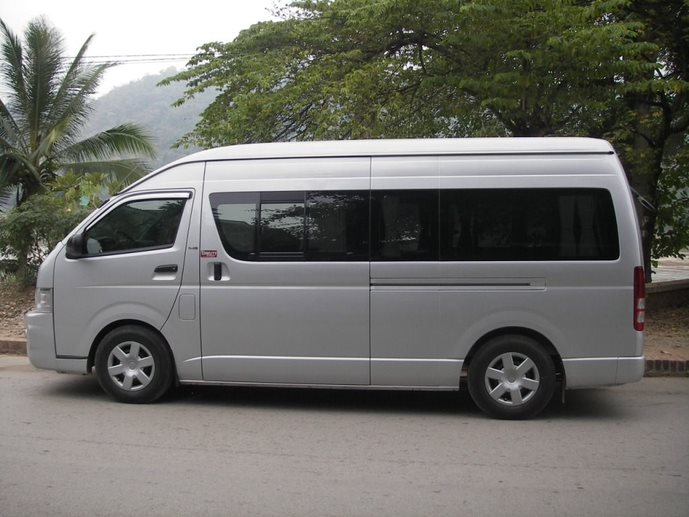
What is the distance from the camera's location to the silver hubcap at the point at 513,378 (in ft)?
18.3

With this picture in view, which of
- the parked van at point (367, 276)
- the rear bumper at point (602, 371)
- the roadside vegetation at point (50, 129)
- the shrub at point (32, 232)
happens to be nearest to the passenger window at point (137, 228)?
the parked van at point (367, 276)

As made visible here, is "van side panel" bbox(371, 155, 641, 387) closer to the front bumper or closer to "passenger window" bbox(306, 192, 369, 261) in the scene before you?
"passenger window" bbox(306, 192, 369, 261)

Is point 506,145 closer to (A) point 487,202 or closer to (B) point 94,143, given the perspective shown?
(A) point 487,202

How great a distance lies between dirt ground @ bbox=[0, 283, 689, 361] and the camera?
7.81m

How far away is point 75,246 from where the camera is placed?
6.11 m

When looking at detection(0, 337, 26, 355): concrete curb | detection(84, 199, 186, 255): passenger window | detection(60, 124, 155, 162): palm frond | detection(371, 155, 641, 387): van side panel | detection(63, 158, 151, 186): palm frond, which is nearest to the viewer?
detection(371, 155, 641, 387): van side panel

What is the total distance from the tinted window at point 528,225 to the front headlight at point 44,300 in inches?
140

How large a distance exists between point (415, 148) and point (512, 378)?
2.10 meters

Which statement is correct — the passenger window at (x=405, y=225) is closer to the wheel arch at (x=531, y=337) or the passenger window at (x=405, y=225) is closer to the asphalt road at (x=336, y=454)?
the wheel arch at (x=531, y=337)

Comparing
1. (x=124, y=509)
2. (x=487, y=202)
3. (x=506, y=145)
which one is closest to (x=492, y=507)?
(x=124, y=509)

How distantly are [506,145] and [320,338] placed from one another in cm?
226

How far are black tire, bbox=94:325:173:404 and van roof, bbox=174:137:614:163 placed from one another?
164 centimetres

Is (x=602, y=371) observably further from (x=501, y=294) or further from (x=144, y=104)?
(x=144, y=104)

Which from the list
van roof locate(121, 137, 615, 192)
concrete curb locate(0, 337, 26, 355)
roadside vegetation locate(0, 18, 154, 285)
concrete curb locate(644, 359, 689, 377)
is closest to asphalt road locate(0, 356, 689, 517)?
concrete curb locate(644, 359, 689, 377)
